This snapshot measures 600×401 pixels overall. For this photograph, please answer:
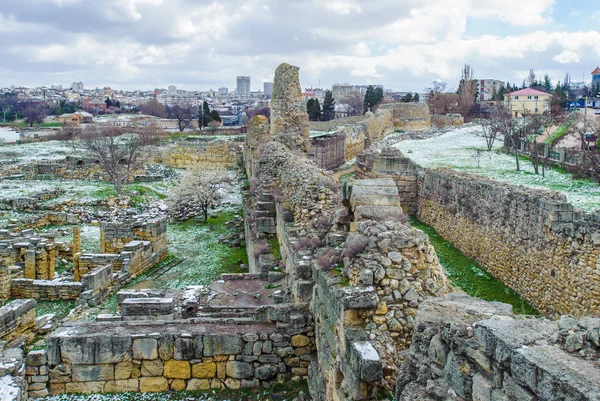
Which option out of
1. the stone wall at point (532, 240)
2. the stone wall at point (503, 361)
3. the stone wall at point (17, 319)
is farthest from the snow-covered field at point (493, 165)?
the stone wall at point (17, 319)

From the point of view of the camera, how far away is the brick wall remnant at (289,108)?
826 inches

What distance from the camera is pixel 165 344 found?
6684 mm

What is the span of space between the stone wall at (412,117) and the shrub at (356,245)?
167 feet

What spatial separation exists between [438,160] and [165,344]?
23024mm

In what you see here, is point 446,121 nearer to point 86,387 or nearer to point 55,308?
point 55,308

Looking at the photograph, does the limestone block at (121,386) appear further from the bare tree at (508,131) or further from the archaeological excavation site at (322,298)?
the bare tree at (508,131)

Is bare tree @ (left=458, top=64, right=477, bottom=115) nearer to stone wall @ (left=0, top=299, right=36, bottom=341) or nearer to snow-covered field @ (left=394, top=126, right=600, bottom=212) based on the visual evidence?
snow-covered field @ (left=394, top=126, right=600, bottom=212)

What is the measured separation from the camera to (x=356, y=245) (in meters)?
5.29

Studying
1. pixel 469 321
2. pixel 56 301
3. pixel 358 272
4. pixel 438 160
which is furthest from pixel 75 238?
pixel 438 160

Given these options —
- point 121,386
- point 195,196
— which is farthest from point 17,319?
point 195,196

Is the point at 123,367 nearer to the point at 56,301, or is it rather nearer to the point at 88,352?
the point at 88,352

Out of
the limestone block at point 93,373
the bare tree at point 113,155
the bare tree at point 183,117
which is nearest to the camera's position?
the limestone block at point 93,373

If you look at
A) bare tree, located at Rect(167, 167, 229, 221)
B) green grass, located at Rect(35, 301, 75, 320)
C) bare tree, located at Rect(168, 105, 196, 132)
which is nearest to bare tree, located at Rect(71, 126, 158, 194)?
bare tree, located at Rect(167, 167, 229, 221)

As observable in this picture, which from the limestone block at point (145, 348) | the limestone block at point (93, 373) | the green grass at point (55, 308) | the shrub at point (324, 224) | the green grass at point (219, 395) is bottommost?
the green grass at point (55, 308)
